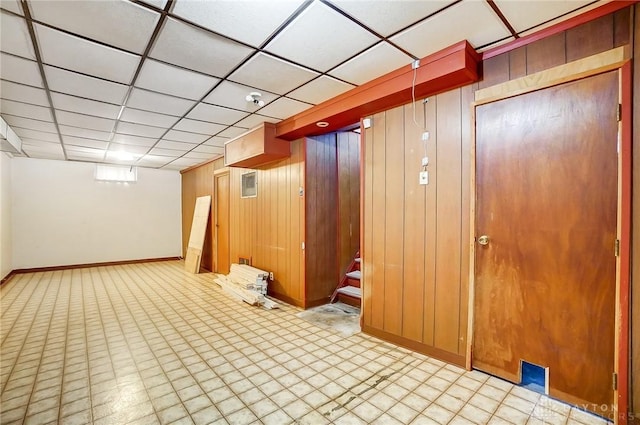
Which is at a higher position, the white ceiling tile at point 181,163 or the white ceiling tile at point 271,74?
the white ceiling tile at point 271,74

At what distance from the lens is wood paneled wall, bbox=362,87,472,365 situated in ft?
8.55

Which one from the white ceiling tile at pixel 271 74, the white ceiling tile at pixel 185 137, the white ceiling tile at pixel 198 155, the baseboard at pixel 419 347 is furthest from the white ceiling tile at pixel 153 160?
the baseboard at pixel 419 347

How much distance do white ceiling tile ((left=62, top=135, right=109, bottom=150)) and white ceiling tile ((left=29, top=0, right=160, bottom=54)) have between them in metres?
3.85

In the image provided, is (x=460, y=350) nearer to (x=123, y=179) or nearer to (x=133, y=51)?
(x=133, y=51)

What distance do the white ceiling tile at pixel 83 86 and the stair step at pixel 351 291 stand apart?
148 inches

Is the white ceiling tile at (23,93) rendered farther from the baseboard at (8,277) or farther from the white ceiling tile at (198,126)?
the baseboard at (8,277)

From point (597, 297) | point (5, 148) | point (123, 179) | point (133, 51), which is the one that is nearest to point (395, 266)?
point (597, 297)

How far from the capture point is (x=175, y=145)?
18.3 ft

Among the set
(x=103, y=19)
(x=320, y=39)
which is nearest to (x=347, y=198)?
(x=320, y=39)

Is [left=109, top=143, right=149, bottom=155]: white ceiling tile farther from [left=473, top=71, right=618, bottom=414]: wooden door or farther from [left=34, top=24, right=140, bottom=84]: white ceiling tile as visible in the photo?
[left=473, top=71, right=618, bottom=414]: wooden door

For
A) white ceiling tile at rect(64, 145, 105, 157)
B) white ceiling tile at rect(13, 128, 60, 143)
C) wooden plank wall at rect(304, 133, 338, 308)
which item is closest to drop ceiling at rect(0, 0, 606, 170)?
white ceiling tile at rect(13, 128, 60, 143)

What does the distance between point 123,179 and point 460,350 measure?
8.77 m

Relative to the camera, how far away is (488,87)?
2.43 meters

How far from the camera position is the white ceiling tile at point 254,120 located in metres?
3.99
